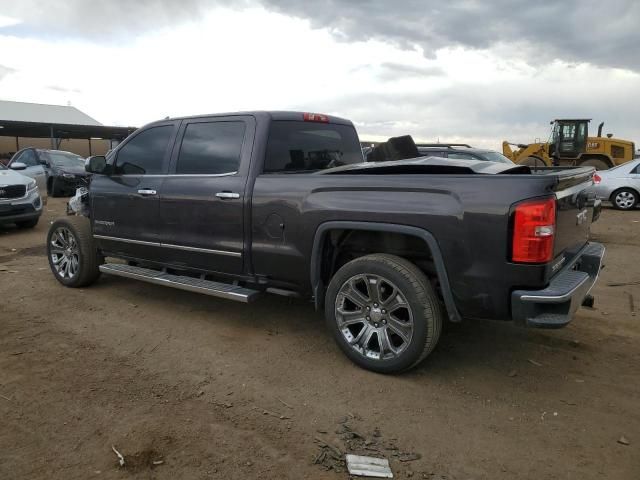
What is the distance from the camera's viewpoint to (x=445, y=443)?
2826 millimetres

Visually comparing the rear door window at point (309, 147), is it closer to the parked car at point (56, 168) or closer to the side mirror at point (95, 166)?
the side mirror at point (95, 166)

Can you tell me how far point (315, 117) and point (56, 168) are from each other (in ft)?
41.2

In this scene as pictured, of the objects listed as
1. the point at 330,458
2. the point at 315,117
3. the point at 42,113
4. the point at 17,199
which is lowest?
the point at 330,458

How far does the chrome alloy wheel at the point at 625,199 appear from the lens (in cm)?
1343

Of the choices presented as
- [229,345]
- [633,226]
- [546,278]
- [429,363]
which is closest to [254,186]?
[229,345]

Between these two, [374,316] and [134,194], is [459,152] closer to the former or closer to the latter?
[134,194]

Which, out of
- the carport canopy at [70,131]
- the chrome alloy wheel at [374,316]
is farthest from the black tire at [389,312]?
the carport canopy at [70,131]

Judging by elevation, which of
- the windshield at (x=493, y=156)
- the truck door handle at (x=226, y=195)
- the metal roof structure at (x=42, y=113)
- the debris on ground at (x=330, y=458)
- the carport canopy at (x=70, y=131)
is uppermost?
the metal roof structure at (x=42, y=113)

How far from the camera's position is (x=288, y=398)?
10.9ft

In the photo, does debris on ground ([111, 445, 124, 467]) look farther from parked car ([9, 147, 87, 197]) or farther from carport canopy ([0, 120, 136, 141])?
carport canopy ([0, 120, 136, 141])

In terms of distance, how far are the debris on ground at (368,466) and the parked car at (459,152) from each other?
8373mm

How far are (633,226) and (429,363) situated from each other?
937 centimetres

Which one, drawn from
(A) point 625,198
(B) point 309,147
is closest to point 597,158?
(A) point 625,198

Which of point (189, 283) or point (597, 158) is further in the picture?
point (597, 158)
